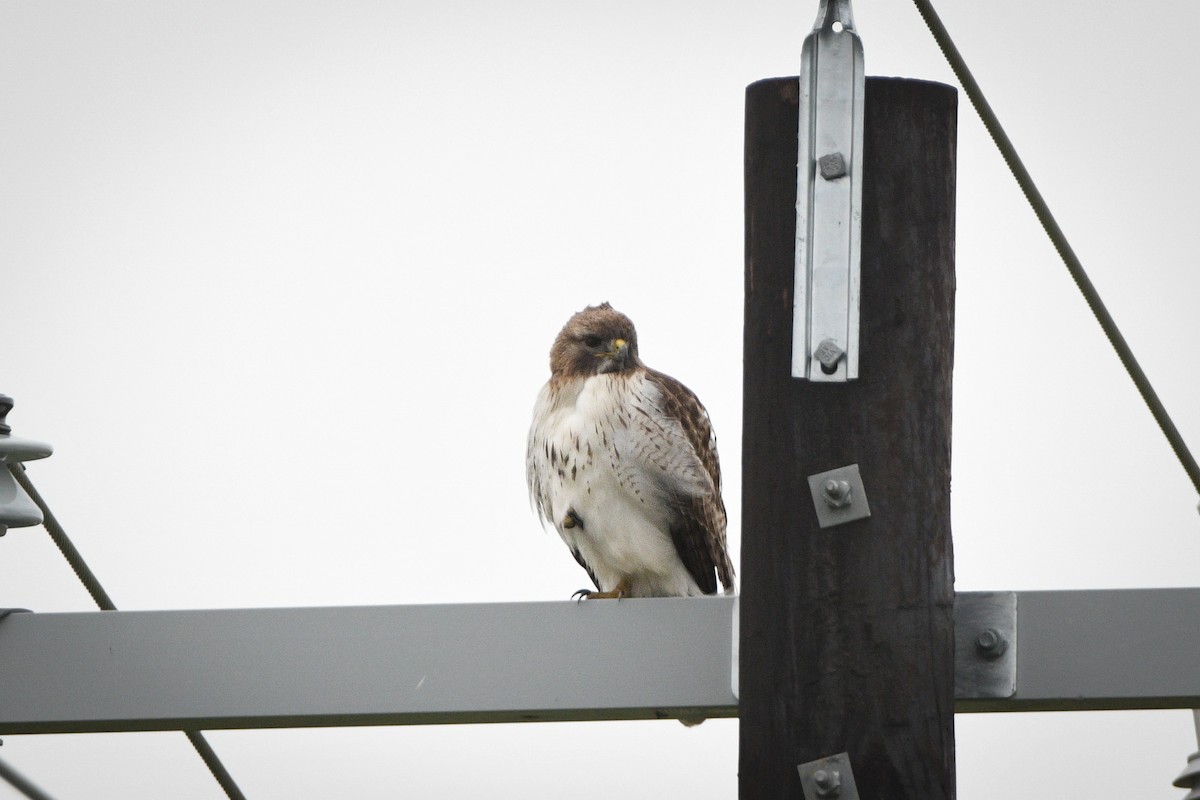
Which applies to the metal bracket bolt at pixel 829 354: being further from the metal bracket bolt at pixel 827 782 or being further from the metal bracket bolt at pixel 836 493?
the metal bracket bolt at pixel 827 782

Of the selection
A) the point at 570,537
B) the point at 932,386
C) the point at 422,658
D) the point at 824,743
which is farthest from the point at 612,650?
the point at 570,537

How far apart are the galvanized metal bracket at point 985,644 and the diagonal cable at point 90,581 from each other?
1789 mm

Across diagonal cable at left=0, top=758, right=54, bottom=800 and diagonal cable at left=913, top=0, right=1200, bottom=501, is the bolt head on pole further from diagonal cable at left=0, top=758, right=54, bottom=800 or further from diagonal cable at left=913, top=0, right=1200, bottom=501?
diagonal cable at left=913, top=0, right=1200, bottom=501

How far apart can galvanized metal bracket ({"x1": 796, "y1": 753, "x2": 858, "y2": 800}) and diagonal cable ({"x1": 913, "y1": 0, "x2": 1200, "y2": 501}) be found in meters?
1.68

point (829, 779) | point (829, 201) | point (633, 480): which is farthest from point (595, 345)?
point (829, 779)

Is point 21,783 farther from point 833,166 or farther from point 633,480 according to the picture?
point 833,166

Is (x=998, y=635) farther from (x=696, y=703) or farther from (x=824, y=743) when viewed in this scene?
(x=696, y=703)

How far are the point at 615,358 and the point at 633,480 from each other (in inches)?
24.0

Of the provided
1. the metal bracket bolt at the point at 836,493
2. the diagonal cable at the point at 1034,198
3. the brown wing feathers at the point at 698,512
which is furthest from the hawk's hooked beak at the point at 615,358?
the metal bracket bolt at the point at 836,493

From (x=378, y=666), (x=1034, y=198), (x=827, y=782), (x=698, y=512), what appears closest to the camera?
(x=827, y=782)

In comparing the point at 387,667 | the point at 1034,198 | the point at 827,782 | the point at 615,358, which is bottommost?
the point at 827,782

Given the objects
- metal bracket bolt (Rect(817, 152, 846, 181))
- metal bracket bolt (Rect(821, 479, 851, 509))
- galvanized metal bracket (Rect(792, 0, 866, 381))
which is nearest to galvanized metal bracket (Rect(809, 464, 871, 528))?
metal bracket bolt (Rect(821, 479, 851, 509))

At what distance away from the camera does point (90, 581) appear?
133 inches

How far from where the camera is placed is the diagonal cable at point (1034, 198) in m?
3.30
